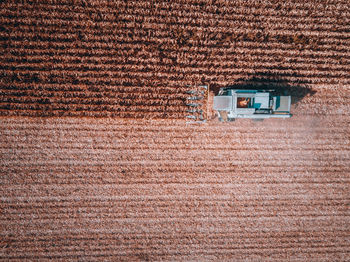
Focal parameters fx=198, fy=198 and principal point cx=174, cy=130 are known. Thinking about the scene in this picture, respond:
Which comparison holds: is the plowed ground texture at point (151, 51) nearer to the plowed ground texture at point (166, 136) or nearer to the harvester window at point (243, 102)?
the plowed ground texture at point (166, 136)

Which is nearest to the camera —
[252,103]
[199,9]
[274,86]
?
[252,103]

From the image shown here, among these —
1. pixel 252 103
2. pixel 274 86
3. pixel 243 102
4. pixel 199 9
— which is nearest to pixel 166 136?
pixel 243 102

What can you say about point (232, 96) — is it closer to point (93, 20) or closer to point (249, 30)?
point (249, 30)

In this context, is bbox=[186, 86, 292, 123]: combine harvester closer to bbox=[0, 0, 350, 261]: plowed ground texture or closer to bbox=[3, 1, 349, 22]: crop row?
bbox=[0, 0, 350, 261]: plowed ground texture

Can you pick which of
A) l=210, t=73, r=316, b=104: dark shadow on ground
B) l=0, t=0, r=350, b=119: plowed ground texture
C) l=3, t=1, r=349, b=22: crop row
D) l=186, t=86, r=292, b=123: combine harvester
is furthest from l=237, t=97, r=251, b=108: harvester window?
l=3, t=1, r=349, b=22: crop row

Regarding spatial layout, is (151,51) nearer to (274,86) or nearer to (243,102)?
(243,102)

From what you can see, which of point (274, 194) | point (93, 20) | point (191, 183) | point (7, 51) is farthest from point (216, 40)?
point (7, 51)
